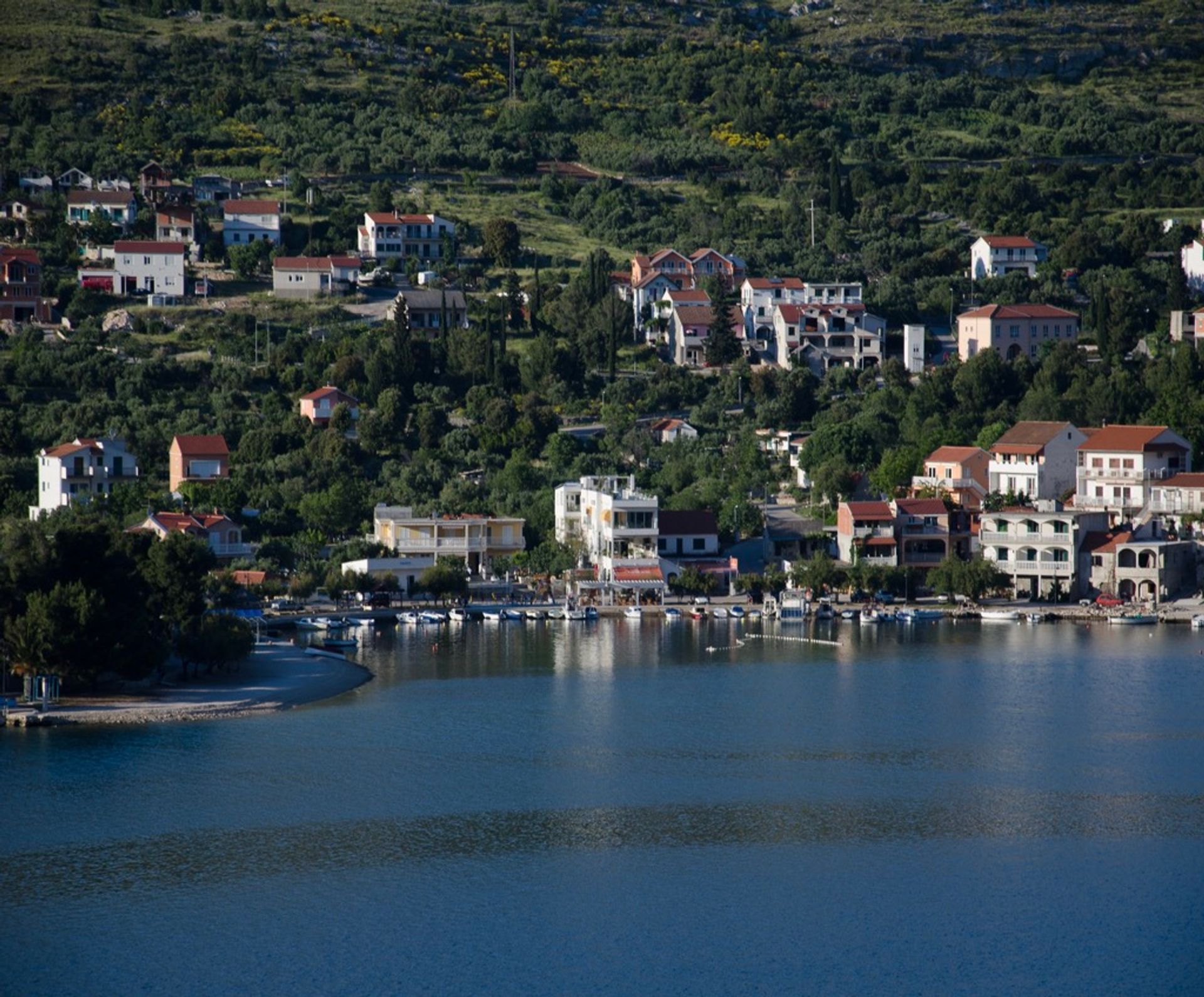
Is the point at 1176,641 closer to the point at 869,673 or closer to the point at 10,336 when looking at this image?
the point at 869,673

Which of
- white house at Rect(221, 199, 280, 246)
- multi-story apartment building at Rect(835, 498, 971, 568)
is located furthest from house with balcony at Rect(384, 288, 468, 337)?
multi-story apartment building at Rect(835, 498, 971, 568)

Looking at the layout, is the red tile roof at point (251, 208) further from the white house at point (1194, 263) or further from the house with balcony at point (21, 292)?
the white house at point (1194, 263)

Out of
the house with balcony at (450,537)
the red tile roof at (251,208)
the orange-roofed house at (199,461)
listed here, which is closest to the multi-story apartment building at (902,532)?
the house with balcony at (450,537)

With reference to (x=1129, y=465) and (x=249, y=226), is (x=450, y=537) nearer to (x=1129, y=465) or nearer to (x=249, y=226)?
(x=1129, y=465)

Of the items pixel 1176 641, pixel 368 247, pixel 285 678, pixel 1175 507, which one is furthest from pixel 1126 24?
pixel 285 678

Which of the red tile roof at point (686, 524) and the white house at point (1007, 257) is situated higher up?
the white house at point (1007, 257)

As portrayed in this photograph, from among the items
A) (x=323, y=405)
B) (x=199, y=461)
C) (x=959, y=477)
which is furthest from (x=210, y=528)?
(x=959, y=477)

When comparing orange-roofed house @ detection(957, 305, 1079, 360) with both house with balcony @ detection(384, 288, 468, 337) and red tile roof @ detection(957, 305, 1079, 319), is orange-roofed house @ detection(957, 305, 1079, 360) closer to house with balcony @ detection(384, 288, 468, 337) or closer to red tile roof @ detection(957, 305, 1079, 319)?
red tile roof @ detection(957, 305, 1079, 319)
